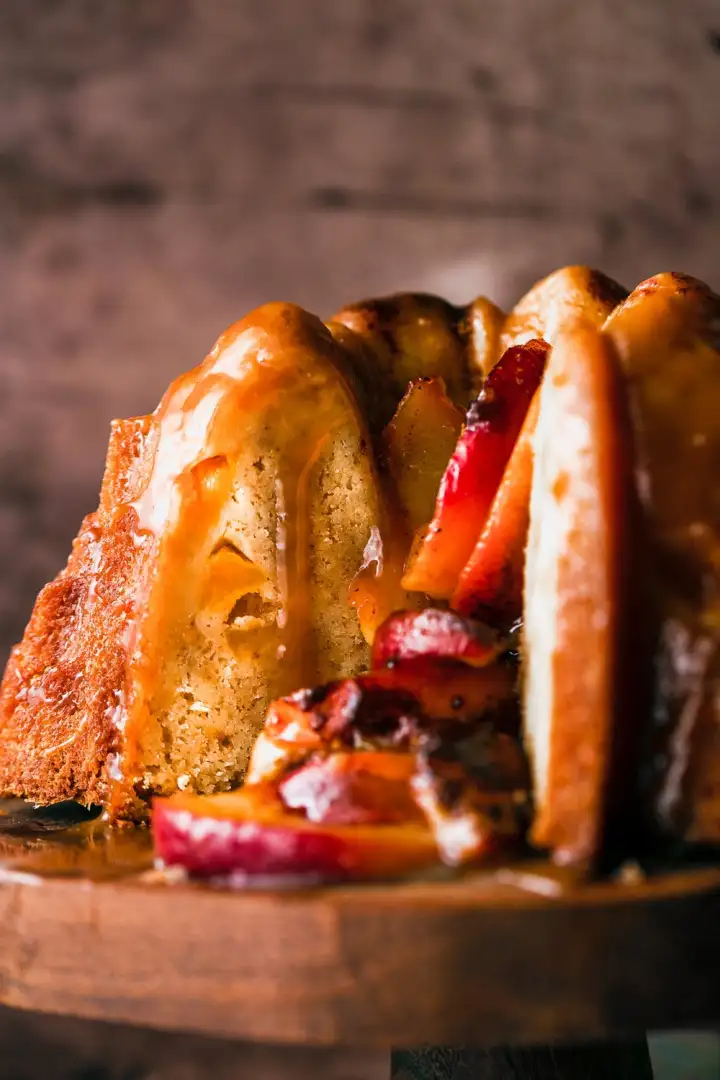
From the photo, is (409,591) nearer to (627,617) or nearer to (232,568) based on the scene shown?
(232,568)

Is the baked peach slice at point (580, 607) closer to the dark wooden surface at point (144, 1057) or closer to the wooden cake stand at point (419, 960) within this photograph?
the wooden cake stand at point (419, 960)

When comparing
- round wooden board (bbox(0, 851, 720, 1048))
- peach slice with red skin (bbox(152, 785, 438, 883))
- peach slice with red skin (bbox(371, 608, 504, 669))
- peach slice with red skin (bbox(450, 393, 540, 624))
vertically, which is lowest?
round wooden board (bbox(0, 851, 720, 1048))

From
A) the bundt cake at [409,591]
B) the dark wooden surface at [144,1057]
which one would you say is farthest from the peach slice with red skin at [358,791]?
the dark wooden surface at [144,1057]

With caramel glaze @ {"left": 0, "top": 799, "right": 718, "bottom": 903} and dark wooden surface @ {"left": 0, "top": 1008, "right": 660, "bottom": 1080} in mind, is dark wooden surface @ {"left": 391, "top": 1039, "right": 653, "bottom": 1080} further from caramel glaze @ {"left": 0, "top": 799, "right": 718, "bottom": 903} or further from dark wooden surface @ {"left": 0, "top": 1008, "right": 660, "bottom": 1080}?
dark wooden surface @ {"left": 0, "top": 1008, "right": 660, "bottom": 1080}

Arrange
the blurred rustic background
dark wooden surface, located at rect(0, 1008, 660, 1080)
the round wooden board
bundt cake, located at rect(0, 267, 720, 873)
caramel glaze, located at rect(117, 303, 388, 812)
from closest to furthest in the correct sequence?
1. the round wooden board
2. bundt cake, located at rect(0, 267, 720, 873)
3. caramel glaze, located at rect(117, 303, 388, 812)
4. dark wooden surface, located at rect(0, 1008, 660, 1080)
5. the blurred rustic background

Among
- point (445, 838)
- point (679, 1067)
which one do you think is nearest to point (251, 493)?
point (445, 838)

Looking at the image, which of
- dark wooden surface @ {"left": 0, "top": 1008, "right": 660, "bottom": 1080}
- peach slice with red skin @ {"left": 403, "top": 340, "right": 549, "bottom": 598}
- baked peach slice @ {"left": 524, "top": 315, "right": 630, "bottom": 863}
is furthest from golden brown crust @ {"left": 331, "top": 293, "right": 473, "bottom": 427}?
dark wooden surface @ {"left": 0, "top": 1008, "right": 660, "bottom": 1080}

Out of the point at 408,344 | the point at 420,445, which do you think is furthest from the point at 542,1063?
the point at 408,344
